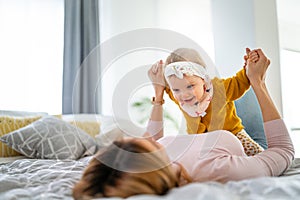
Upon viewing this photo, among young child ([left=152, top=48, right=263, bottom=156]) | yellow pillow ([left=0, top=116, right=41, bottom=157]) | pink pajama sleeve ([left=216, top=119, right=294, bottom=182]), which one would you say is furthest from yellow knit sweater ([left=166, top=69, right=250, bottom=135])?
yellow pillow ([left=0, top=116, right=41, bottom=157])

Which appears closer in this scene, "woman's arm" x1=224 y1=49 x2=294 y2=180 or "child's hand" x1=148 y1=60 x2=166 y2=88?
"woman's arm" x1=224 y1=49 x2=294 y2=180

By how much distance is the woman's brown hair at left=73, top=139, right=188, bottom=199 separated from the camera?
0.57 m

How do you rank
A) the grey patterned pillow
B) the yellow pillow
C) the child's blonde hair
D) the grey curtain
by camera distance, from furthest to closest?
the grey curtain < the yellow pillow < the grey patterned pillow < the child's blonde hair

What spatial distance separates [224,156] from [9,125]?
5.80ft

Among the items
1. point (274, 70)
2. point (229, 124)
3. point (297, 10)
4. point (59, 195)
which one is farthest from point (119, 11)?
point (59, 195)

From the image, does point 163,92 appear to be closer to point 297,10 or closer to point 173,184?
point 173,184

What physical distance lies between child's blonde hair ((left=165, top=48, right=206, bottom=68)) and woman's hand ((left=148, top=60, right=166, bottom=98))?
0.06 m

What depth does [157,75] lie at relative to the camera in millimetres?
1014

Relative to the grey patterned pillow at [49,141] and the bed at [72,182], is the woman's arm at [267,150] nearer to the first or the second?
the bed at [72,182]

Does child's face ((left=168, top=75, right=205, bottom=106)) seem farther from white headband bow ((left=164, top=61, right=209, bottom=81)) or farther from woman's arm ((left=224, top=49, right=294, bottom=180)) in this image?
woman's arm ((left=224, top=49, right=294, bottom=180))

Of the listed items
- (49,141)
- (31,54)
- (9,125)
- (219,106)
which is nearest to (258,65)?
(219,106)

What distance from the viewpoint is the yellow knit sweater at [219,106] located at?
100cm

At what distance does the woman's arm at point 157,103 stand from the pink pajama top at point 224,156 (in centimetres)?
17

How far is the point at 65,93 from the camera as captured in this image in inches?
117
